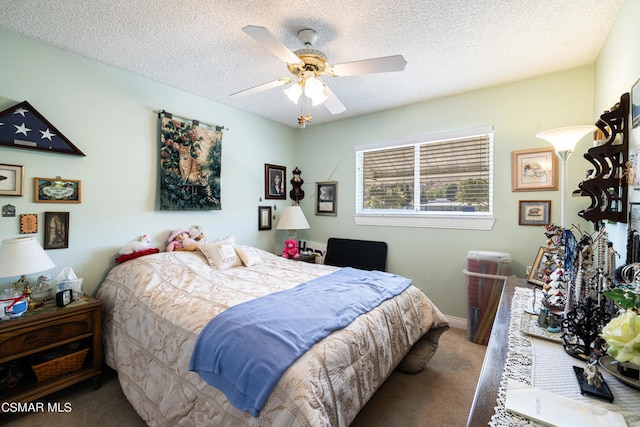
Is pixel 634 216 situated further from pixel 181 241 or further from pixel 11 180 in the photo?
pixel 11 180

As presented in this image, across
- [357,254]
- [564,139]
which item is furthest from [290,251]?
[564,139]

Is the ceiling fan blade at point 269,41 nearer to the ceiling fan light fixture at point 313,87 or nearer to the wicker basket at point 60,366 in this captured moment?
the ceiling fan light fixture at point 313,87

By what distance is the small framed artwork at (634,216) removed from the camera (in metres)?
1.27

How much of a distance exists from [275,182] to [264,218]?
0.54 metres

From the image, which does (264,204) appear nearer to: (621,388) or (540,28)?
(540,28)

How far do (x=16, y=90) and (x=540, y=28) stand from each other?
366cm

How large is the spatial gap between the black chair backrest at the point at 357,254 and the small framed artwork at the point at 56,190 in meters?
2.72

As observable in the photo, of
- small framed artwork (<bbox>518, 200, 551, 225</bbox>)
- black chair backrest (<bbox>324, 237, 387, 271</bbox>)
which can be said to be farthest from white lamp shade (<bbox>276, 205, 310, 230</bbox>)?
small framed artwork (<bbox>518, 200, 551, 225</bbox>)

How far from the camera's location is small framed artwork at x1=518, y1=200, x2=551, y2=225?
2619mm

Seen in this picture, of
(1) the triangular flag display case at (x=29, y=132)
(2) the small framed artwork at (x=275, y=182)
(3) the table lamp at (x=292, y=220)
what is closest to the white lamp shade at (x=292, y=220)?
(3) the table lamp at (x=292, y=220)

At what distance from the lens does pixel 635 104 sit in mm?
1401

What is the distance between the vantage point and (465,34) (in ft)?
6.52

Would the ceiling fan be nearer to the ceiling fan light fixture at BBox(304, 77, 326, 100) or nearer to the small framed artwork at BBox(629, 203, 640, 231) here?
the ceiling fan light fixture at BBox(304, 77, 326, 100)

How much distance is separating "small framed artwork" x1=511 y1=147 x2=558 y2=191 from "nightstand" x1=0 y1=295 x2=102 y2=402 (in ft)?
12.1
